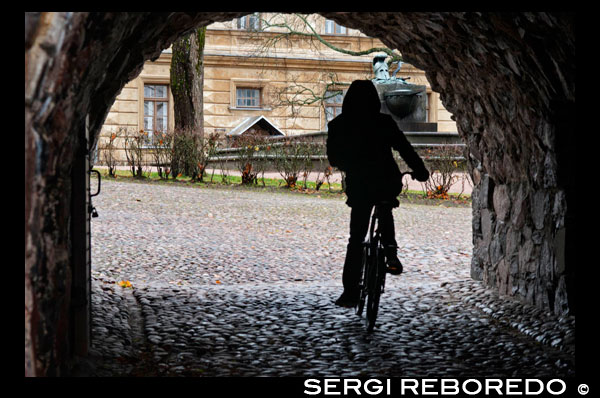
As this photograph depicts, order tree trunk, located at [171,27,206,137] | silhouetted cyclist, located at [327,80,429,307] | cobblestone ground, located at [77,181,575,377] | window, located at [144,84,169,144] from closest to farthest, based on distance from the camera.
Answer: cobblestone ground, located at [77,181,575,377] → silhouetted cyclist, located at [327,80,429,307] → tree trunk, located at [171,27,206,137] → window, located at [144,84,169,144]

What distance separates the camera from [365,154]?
6.12m

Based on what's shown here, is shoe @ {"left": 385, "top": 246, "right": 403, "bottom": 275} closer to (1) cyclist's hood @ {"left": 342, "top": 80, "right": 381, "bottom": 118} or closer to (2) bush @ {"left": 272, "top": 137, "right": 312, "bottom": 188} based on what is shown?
(1) cyclist's hood @ {"left": 342, "top": 80, "right": 381, "bottom": 118}

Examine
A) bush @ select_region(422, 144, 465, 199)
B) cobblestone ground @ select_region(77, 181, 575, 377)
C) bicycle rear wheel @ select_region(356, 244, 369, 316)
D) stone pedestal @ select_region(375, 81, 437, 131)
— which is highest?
stone pedestal @ select_region(375, 81, 437, 131)

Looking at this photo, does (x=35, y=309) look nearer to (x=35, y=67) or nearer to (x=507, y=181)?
(x=35, y=67)

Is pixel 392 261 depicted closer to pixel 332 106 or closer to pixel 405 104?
pixel 405 104

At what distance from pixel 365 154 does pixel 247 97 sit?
2362 cm

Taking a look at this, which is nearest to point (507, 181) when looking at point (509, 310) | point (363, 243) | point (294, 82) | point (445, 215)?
point (509, 310)

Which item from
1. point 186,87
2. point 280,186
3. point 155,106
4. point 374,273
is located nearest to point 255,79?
point 155,106

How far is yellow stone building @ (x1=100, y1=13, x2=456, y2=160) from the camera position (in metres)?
28.1

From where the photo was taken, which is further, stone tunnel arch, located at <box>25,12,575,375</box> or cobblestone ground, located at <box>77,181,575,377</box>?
cobblestone ground, located at <box>77,181,575,377</box>

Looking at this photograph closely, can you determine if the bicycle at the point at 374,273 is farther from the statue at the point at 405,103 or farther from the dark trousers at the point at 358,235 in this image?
the statue at the point at 405,103

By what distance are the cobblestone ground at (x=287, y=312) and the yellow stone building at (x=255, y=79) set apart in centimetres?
1618

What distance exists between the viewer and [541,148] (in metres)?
6.14

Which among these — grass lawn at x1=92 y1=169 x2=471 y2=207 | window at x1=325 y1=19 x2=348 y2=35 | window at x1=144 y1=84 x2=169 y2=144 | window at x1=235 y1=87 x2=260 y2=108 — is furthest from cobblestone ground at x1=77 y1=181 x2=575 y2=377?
window at x1=325 y1=19 x2=348 y2=35
